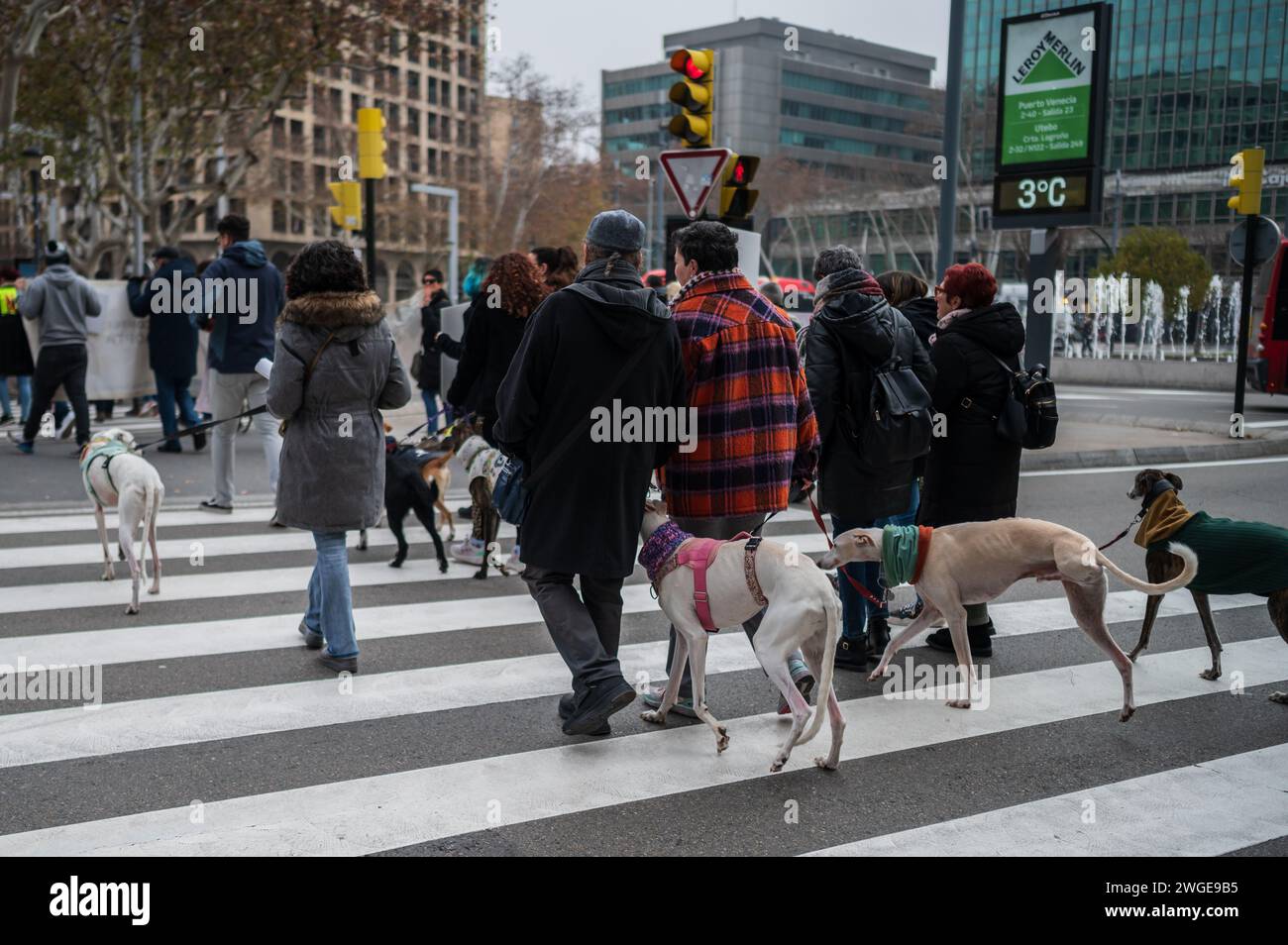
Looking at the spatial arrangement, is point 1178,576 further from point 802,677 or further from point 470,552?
point 470,552

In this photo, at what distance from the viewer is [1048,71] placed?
1355cm

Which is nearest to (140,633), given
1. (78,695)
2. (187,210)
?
(78,695)

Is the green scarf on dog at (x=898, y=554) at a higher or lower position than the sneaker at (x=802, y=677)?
higher

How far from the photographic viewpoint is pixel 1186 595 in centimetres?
761

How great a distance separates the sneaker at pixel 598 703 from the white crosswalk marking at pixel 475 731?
11cm

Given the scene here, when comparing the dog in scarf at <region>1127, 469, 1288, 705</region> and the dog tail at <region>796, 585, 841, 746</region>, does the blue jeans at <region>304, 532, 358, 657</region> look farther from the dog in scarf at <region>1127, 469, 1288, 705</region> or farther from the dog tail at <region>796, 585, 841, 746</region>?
the dog in scarf at <region>1127, 469, 1288, 705</region>

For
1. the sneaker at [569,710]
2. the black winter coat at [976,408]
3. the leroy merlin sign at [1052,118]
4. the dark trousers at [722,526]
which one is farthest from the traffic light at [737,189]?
the sneaker at [569,710]

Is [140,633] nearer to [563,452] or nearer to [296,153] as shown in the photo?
[563,452]

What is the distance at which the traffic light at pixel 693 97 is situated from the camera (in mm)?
10836

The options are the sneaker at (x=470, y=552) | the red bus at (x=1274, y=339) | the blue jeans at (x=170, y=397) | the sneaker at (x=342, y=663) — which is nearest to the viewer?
the sneaker at (x=342, y=663)

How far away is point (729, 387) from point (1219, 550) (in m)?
2.33

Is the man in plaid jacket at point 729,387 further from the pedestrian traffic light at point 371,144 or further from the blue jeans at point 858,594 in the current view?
the pedestrian traffic light at point 371,144

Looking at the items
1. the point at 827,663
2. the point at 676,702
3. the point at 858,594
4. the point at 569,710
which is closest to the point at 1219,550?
the point at 858,594

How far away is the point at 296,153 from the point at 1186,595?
6305cm
